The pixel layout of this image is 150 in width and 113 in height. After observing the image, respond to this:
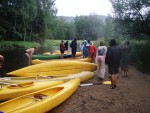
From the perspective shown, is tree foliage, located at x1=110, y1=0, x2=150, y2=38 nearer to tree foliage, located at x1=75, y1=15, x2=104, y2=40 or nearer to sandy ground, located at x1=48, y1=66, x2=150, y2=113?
sandy ground, located at x1=48, y1=66, x2=150, y2=113

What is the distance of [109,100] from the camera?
858 cm

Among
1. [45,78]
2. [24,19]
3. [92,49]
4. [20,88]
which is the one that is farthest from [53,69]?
[24,19]

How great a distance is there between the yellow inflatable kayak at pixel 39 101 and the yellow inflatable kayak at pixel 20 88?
0.73m

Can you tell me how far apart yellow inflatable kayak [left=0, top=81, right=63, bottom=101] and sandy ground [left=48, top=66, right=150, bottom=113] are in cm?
130

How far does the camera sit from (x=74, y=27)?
91312 millimetres

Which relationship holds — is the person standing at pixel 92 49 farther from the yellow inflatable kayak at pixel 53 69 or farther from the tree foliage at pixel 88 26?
the tree foliage at pixel 88 26

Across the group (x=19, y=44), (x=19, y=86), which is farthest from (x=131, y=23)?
(x=19, y=44)

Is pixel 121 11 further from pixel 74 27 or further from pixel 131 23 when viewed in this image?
pixel 74 27

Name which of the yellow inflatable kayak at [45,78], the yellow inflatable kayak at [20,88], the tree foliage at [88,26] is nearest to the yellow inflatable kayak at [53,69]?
the yellow inflatable kayak at [45,78]

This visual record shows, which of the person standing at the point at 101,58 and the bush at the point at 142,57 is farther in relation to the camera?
the bush at the point at 142,57

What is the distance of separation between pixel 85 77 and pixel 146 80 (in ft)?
10.3

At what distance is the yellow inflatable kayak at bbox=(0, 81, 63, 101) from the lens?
8.83 meters

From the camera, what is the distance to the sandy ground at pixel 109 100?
7.76 metres

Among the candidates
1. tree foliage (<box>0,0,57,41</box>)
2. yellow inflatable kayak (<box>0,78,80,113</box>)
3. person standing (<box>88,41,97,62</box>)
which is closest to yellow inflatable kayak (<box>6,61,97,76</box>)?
person standing (<box>88,41,97,62</box>)
